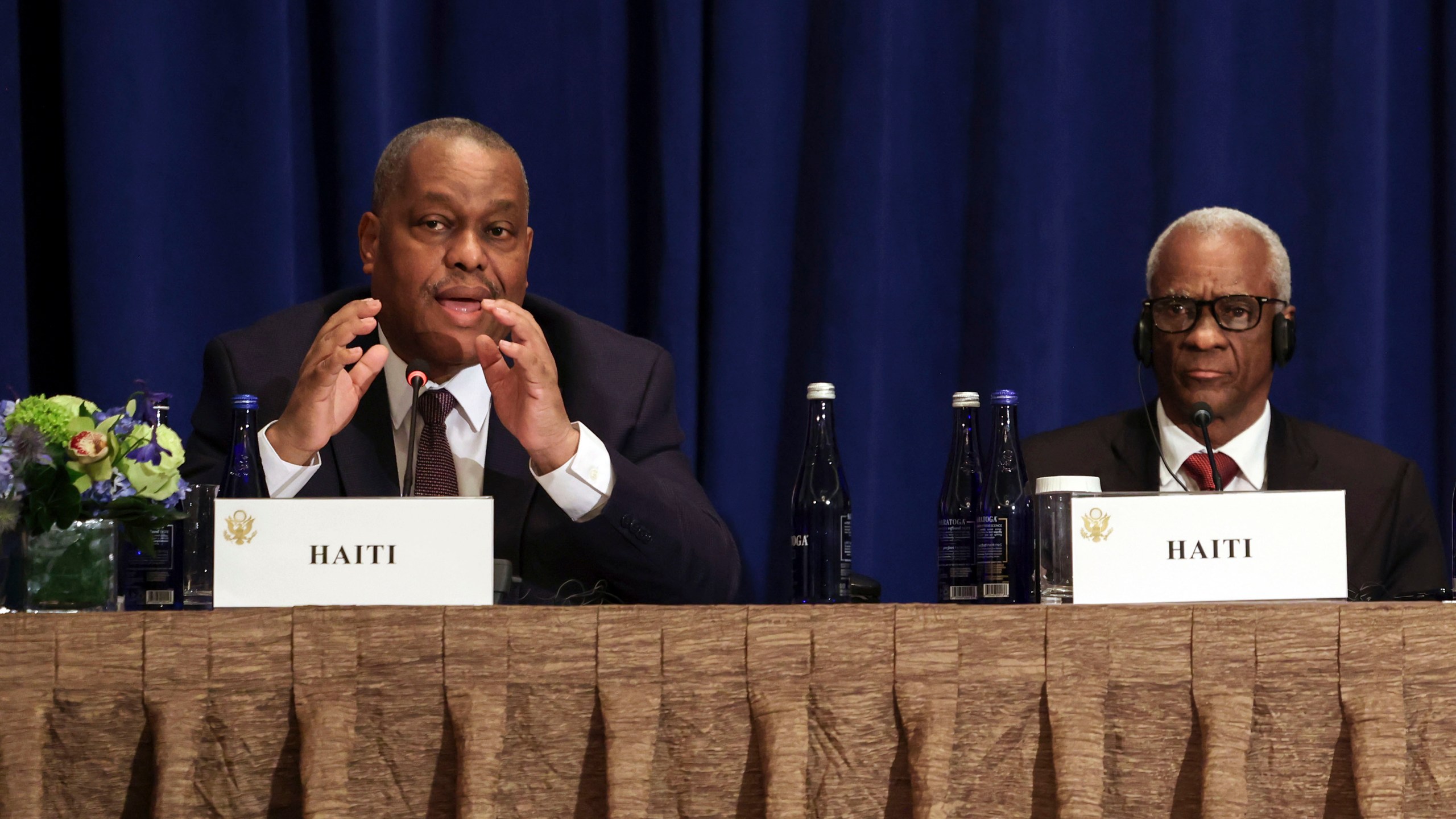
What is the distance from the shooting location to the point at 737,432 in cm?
264

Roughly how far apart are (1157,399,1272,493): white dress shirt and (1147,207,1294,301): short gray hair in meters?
0.20

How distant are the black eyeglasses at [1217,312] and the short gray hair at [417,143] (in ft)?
3.36

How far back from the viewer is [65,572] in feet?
4.67

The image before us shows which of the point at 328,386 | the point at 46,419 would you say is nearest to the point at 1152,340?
the point at 328,386

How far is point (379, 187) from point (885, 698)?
1.30 meters

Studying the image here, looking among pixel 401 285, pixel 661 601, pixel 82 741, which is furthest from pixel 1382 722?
pixel 401 285

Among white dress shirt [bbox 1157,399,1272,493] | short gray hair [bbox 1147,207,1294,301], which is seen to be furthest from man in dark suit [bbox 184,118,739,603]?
short gray hair [bbox 1147,207,1294,301]

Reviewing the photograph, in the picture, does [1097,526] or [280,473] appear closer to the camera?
[1097,526]

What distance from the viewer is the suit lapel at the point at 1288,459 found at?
7.59ft

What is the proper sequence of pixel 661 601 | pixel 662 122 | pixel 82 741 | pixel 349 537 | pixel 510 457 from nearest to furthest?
pixel 82 741
pixel 349 537
pixel 661 601
pixel 510 457
pixel 662 122

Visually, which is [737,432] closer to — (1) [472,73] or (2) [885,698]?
(1) [472,73]

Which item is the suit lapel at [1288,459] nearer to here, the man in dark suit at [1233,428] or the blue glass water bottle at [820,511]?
the man in dark suit at [1233,428]

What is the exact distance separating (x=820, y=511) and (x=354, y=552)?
0.67 meters

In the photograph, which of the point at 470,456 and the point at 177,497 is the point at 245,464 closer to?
the point at 177,497
